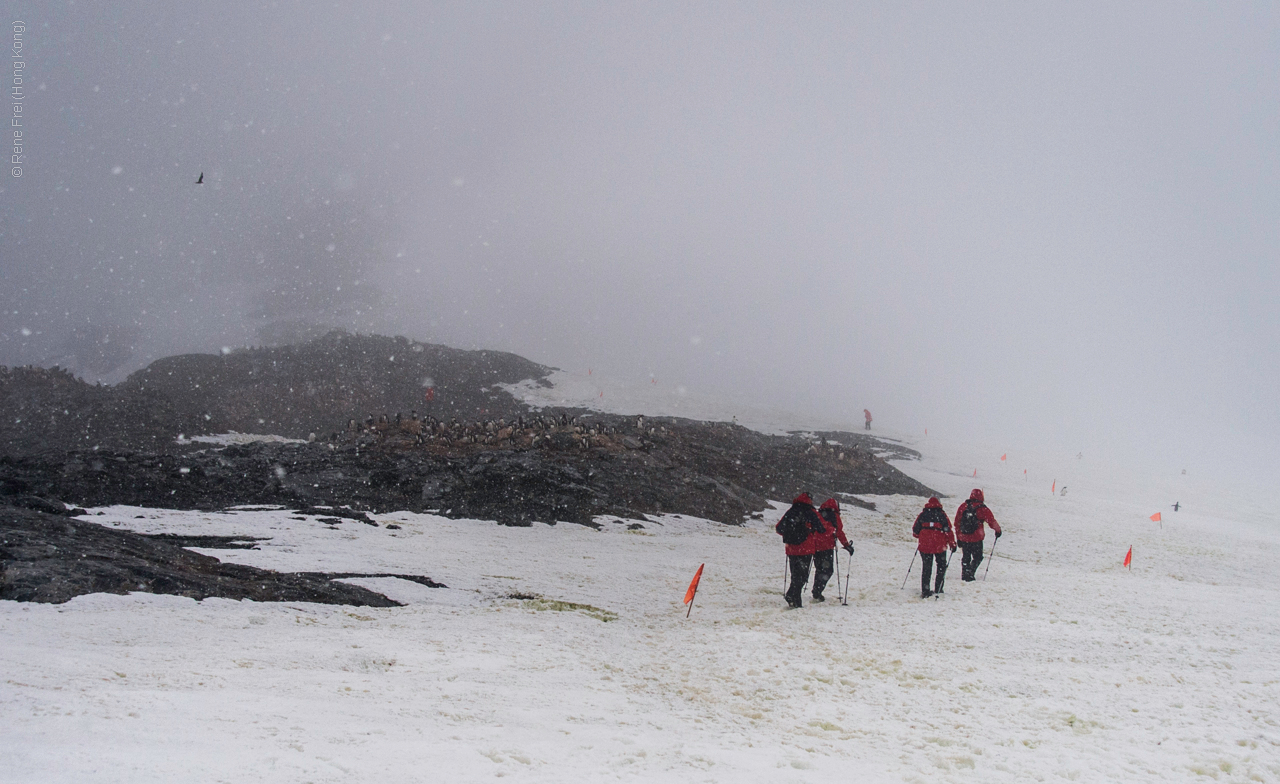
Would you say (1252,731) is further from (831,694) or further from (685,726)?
(685,726)

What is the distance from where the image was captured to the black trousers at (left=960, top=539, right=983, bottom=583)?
1359cm

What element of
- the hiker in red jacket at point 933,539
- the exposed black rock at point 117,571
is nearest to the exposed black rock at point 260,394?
the exposed black rock at point 117,571

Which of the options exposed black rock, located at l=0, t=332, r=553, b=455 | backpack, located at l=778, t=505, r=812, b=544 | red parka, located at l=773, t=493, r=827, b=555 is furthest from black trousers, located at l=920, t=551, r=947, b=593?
exposed black rock, located at l=0, t=332, r=553, b=455

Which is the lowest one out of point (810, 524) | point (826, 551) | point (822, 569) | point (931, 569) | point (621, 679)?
point (621, 679)

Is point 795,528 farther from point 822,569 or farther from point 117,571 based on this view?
point 117,571

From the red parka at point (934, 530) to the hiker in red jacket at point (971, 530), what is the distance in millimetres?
1284

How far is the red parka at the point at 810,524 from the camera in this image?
1160 cm

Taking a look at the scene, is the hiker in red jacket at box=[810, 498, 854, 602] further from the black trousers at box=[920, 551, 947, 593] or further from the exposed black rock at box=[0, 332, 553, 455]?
the exposed black rock at box=[0, 332, 553, 455]

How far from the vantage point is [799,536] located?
11.5 meters

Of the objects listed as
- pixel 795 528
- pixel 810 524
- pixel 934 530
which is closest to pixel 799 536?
pixel 795 528

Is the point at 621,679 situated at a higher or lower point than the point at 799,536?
lower

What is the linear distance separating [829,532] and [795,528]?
34.5 inches

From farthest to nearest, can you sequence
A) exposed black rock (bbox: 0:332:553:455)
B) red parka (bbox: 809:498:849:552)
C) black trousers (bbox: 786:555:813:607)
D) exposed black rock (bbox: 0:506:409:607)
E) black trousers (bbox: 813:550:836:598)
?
exposed black rock (bbox: 0:332:553:455)
black trousers (bbox: 813:550:836:598)
red parka (bbox: 809:498:849:552)
black trousers (bbox: 786:555:813:607)
exposed black rock (bbox: 0:506:409:607)

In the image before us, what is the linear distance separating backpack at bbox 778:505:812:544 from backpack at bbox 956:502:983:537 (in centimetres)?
430
